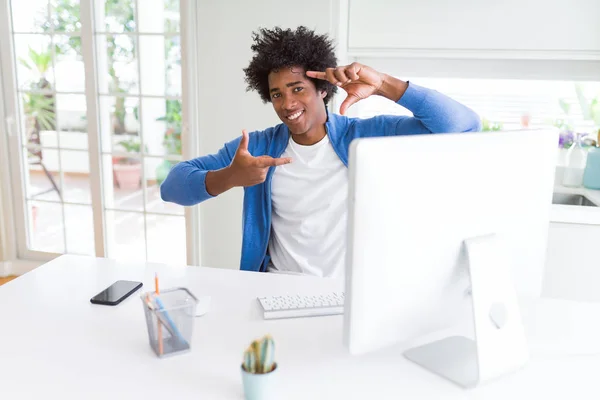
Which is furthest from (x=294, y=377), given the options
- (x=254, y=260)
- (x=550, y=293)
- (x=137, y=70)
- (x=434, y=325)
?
(x=137, y=70)

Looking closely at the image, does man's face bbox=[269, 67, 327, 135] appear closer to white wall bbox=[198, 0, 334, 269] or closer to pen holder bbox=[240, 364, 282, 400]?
white wall bbox=[198, 0, 334, 269]

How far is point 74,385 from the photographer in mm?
977

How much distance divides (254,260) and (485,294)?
990 mm

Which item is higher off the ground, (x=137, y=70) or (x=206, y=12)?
(x=206, y=12)

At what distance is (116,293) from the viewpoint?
4.43 ft

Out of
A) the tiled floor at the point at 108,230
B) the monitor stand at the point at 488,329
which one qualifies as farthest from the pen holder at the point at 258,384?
the tiled floor at the point at 108,230

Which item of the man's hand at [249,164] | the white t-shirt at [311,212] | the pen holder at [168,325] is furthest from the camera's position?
the white t-shirt at [311,212]

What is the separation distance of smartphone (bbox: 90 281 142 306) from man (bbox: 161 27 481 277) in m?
0.42

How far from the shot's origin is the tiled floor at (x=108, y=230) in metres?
3.46

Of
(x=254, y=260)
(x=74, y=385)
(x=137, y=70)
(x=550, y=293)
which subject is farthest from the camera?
(x=137, y=70)

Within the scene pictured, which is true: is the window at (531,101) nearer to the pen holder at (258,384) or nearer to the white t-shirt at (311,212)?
the white t-shirt at (311,212)

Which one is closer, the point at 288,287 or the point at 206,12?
the point at 288,287

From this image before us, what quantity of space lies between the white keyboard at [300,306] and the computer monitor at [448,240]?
234 millimetres

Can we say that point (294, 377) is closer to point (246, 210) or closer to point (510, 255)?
point (510, 255)
